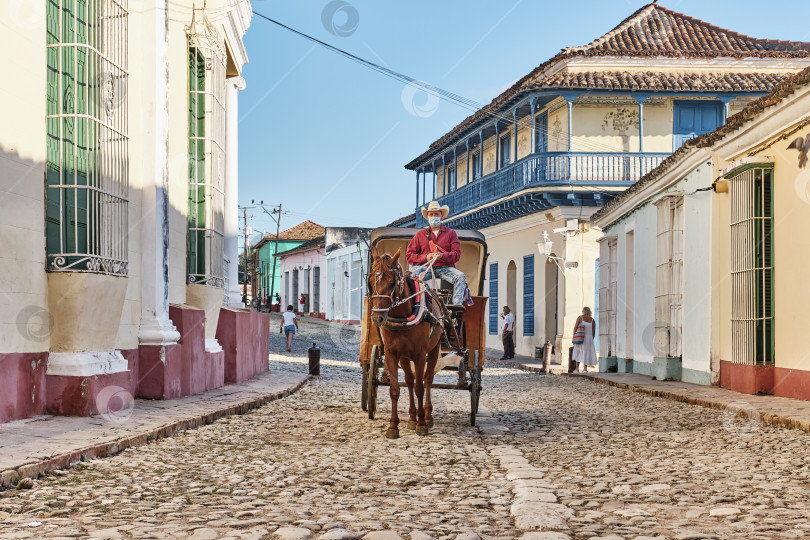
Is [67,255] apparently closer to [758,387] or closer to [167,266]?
[167,266]

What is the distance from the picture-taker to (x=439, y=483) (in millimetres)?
5602

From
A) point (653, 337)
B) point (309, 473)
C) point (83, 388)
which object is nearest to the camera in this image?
point (309, 473)

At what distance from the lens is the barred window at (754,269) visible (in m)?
12.0

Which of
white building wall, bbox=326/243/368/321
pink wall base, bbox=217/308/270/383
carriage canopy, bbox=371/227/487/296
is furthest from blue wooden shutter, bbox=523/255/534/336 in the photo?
white building wall, bbox=326/243/368/321

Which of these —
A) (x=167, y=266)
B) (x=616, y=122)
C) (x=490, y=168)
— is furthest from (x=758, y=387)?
(x=490, y=168)

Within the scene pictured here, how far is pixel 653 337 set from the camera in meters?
16.7

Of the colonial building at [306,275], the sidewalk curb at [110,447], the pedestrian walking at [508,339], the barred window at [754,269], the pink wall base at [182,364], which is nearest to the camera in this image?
the sidewalk curb at [110,447]

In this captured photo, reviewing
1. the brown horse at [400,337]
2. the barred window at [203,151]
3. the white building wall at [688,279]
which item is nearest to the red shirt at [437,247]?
the brown horse at [400,337]

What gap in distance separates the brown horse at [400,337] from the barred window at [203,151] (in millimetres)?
5274

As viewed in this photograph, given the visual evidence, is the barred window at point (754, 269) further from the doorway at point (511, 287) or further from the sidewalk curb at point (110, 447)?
the doorway at point (511, 287)

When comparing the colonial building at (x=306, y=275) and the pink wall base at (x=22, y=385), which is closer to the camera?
the pink wall base at (x=22, y=385)

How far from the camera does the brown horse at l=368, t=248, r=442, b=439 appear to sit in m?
7.59

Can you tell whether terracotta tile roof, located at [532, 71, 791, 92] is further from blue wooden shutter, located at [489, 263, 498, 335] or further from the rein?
the rein

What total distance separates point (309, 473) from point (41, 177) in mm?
3857
